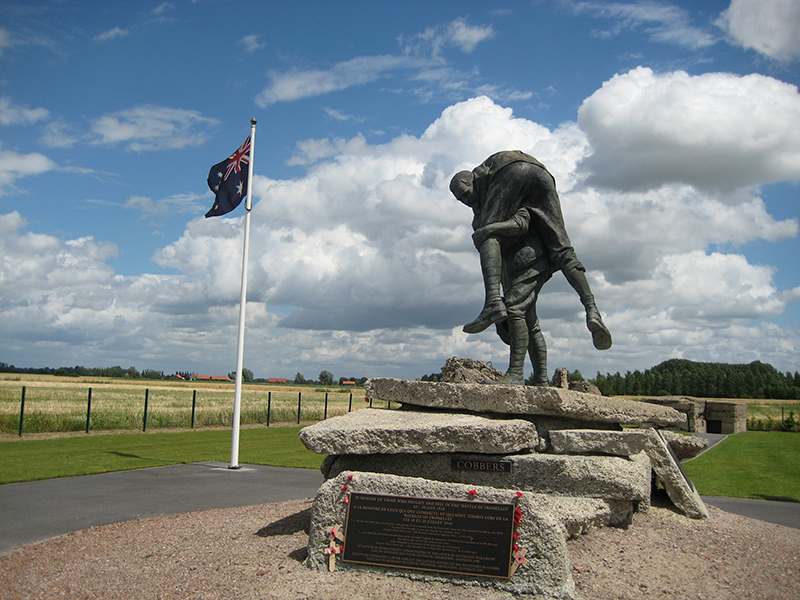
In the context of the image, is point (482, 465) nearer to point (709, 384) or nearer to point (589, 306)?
point (589, 306)

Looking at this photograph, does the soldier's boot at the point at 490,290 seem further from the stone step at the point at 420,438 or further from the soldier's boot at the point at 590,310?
the stone step at the point at 420,438

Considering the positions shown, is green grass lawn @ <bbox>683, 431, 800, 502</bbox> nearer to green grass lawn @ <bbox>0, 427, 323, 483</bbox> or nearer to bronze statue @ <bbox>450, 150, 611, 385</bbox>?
bronze statue @ <bbox>450, 150, 611, 385</bbox>

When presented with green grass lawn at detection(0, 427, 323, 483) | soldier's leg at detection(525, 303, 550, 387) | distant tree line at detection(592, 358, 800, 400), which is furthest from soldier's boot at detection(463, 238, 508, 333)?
distant tree line at detection(592, 358, 800, 400)

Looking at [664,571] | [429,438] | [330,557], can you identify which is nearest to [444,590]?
[330,557]

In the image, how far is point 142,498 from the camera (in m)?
8.16

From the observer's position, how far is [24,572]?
4.89m

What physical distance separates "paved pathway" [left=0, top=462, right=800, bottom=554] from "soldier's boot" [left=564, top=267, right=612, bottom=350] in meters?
3.56

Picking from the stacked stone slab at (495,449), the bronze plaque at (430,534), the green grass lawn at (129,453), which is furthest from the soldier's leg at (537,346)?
the green grass lawn at (129,453)

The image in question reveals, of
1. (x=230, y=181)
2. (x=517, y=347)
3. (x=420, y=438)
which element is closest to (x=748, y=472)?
(x=517, y=347)

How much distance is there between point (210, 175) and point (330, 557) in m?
9.79

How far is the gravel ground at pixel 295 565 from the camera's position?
431cm

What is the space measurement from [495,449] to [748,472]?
31.5ft

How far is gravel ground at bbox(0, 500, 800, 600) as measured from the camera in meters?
4.31

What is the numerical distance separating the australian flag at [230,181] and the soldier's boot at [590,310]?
726 cm
